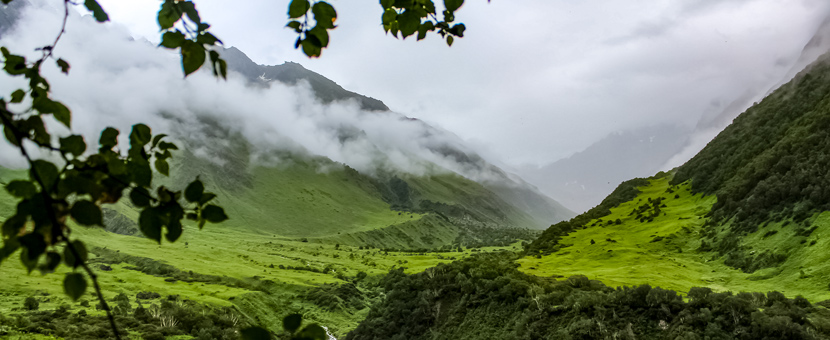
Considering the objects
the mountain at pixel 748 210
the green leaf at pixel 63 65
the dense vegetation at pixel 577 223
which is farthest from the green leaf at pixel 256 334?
the dense vegetation at pixel 577 223

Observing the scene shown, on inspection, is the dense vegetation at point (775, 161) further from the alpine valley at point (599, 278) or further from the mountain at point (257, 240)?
the mountain at point (257, 240)

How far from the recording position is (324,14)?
63.1 inches

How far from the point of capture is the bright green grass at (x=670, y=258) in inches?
491

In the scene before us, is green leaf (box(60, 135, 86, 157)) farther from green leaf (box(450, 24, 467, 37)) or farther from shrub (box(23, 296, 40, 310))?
shrub (box(23, 296, 40, 310))

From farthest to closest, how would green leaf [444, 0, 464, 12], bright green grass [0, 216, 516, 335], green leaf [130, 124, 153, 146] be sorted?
bright green grass [0, 216, 516, 335] → green leaf [444, 0, 464, 12] → green leaf [130, 124, 153, 146]

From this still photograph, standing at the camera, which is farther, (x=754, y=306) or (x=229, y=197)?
(x=229, y=197)

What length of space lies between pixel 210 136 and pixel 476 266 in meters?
126

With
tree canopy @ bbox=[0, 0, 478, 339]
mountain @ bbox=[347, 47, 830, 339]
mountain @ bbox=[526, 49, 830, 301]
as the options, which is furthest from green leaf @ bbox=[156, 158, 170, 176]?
mountain @ bbox=[526, 49, 830, 301]

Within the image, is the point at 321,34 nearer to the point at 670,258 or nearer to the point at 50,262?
the point at 50,262

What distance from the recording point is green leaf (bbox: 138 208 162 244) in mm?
1173

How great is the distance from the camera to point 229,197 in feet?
324

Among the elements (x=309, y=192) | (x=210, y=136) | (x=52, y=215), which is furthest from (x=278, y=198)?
(x=52, y=215)

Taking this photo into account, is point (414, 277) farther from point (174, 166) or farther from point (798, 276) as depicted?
point (174, 166)

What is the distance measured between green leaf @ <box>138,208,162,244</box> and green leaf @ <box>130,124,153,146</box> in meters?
0.39
